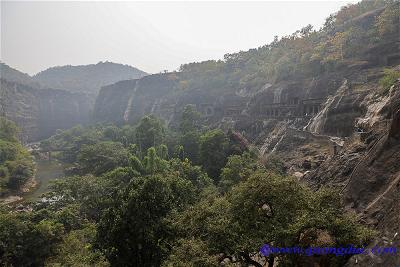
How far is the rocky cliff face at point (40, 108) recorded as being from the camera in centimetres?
11406

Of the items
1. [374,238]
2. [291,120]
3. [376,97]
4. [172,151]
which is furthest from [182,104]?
[374,238]

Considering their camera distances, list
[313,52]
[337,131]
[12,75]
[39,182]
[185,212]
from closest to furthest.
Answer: [185,212]
[337,131]
[39,182]
[313,52]
[12,75]

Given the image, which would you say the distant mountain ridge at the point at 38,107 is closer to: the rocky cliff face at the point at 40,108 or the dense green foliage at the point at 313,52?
the rocky cliff face at the point at 40,108

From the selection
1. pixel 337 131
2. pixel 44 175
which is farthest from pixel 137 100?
pixel 337 131

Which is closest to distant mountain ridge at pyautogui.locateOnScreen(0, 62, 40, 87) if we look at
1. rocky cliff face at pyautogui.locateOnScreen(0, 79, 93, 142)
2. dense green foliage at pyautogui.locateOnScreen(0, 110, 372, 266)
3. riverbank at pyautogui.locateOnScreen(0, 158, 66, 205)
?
rocky cliff face at pyautogui.locateOnScreen(0, 79, 93, 142)

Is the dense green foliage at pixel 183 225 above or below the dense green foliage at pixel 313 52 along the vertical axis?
below

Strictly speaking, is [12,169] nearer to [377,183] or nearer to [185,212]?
[185,212]

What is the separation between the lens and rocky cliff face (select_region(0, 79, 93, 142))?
114 meters

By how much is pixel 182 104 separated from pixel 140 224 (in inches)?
2908

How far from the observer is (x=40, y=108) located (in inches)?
5325

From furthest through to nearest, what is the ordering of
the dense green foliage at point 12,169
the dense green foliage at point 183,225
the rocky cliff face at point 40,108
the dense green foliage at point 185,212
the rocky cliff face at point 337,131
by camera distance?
the rocky cliff face at point 40,108 → the dense green foliage at point 12,169 → the rocky cliff face at point 337,131 → the dense green foliage at point 185,212 → the dense green foliage at point 183,225

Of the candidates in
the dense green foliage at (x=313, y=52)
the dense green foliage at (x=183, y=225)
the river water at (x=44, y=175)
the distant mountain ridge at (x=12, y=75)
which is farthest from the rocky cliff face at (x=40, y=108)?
the dense green foliage at (x=183, y=225)

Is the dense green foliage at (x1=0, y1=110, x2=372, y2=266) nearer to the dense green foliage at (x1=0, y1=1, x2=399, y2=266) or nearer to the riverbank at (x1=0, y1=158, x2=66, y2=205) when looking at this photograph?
the dense green foliage at (x1=0, y1=1, x2=399, y2=266)

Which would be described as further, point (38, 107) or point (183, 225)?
point (38, 107)
